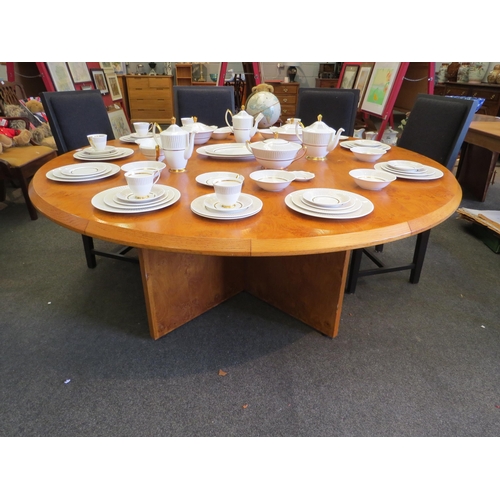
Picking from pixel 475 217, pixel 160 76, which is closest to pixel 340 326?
pixel 475 217

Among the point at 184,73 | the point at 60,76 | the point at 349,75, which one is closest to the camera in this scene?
the point at 60,76

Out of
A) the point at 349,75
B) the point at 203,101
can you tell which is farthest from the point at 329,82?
the point at 203,101

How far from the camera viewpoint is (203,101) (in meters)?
2.52

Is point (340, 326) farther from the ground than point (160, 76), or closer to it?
closer to it

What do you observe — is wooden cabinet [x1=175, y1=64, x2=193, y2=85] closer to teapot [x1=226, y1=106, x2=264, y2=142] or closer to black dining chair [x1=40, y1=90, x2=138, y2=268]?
black dining chair [x1=40, y1=90, x2=138, y2=268]

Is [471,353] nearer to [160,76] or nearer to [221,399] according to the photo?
[221,399]

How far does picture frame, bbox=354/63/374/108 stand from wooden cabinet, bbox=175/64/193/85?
306cm

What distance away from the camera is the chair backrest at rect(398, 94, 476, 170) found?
1719 millimetres

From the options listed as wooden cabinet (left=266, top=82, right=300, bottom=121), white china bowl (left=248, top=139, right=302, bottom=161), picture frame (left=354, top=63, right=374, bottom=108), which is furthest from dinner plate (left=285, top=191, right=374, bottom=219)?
wooden cabinet (left=266, top=82, right=300, bottom=121)

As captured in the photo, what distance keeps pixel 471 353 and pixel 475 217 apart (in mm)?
1396

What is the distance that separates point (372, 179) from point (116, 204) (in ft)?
2.84

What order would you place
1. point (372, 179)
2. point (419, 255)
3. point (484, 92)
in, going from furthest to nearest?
point (484, 92) → point (419, 255) → point (372, 179)

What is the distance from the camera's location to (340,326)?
5.61ft

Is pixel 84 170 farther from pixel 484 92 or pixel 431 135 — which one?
pixel 484 92
